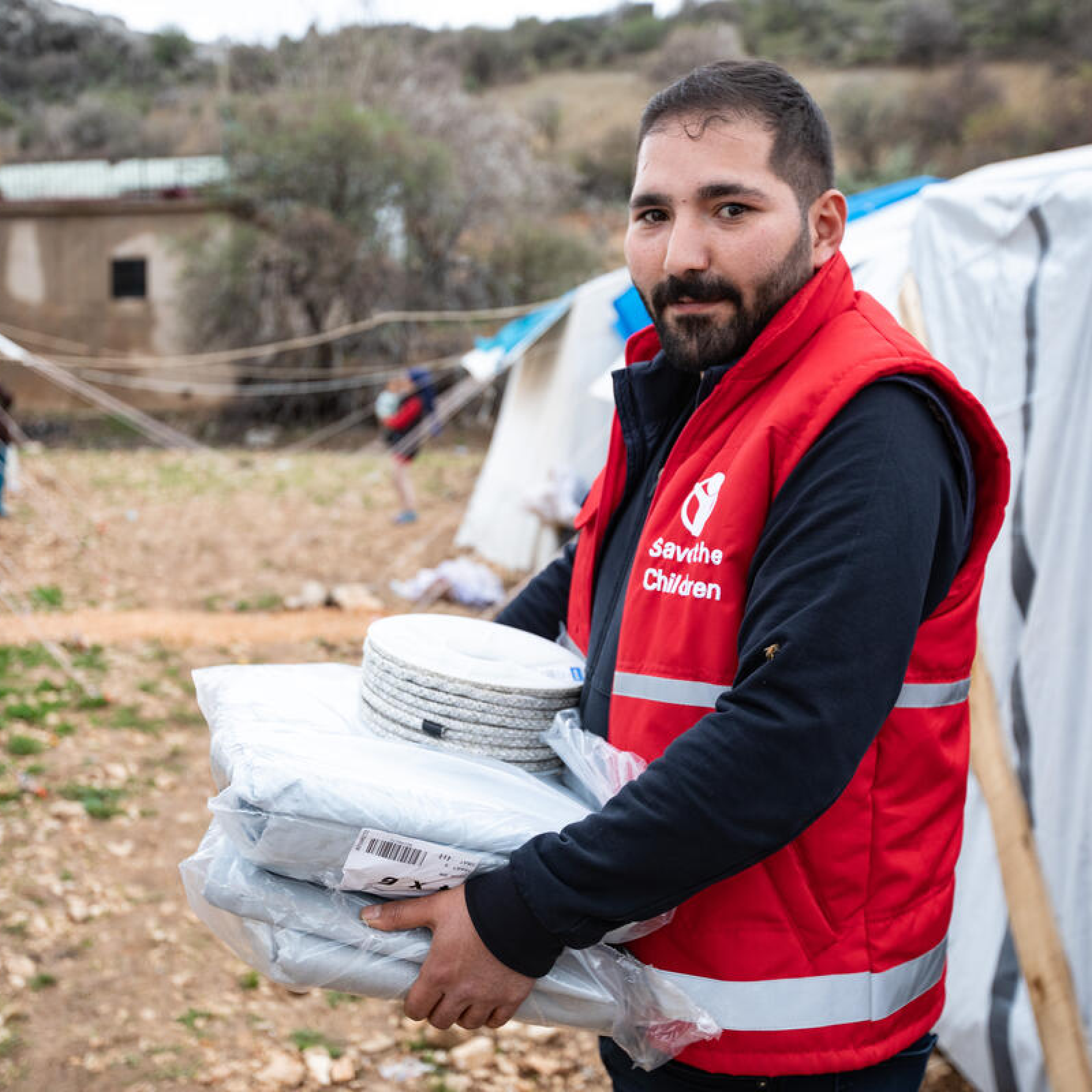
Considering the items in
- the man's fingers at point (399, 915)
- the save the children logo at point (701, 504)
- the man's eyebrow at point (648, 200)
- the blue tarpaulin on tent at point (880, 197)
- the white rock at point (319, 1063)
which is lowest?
the white rock at point (319, 1063)

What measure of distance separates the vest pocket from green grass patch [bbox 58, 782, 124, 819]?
4.16 meters

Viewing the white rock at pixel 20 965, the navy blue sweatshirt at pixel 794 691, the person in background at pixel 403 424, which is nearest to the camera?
the navy blue sweatshirt at pixel 794 691

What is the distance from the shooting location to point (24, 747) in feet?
17.1

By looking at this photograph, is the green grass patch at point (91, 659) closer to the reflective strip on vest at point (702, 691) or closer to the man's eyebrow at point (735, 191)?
the reflective strip on vest at point (702, 691)

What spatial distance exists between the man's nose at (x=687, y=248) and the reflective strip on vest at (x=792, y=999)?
91 centimetres

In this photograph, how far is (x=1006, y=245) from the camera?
3049 millimetres

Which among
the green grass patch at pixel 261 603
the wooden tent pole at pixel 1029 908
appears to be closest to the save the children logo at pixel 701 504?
the wooden tent pole at pixel 1029 908

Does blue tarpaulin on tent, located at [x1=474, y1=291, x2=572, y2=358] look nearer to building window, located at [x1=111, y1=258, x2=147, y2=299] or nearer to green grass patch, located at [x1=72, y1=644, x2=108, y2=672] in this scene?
green grass patch, located at [x1=72, y1=644, x2=108, y2=672]

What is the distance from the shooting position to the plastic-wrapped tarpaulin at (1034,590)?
2.67m

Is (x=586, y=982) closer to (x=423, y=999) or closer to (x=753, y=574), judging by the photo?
(x=423, y=999)

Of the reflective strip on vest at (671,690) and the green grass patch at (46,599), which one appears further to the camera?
the green grass patch at (46,599)

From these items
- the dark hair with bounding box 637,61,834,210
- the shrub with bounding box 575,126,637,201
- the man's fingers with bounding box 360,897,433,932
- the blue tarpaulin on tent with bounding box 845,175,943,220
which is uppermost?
the shrub with bounding box 575,126,637,201

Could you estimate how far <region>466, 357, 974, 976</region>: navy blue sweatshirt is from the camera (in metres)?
1.12

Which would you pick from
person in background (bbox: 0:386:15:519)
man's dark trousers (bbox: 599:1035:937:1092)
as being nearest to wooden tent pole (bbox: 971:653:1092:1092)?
man's dark trousers (bbox: 599:1035:937:1092)
